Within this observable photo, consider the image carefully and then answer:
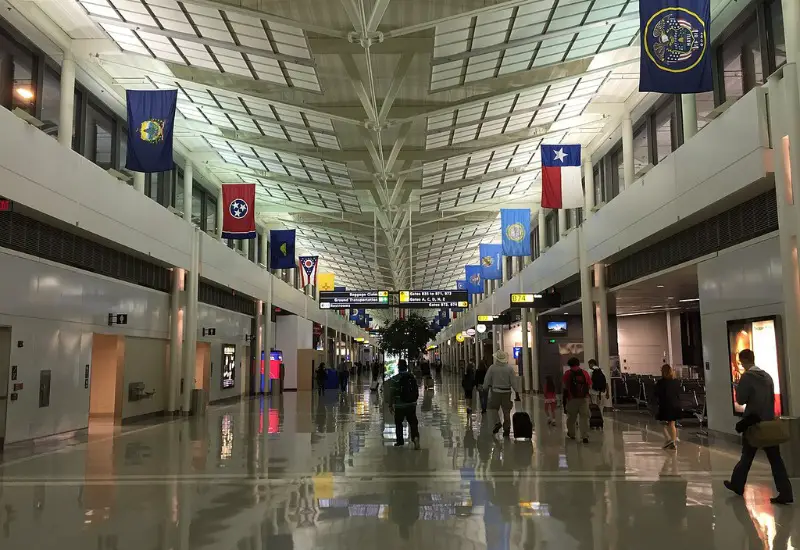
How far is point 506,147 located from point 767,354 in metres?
13.2

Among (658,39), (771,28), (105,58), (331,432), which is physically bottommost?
(331,432)

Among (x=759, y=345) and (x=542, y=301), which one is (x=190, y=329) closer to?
(x=542, y=301)

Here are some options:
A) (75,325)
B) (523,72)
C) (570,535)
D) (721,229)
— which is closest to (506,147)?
(523,72)

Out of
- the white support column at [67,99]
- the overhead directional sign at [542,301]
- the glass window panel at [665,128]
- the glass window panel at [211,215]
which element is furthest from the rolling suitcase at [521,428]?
the glass window panel at [211,215]

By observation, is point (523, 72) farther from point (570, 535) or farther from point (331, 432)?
point (570, 535)

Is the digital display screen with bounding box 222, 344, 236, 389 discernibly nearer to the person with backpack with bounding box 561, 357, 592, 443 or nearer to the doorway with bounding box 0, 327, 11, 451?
the doorway with bounding box 0, 327, 11, 451

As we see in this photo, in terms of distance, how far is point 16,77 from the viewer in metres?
12.8

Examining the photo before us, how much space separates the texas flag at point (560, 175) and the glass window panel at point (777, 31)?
6292 millimetres

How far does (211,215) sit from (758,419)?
74.5 ft

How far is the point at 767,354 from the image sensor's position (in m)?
10.7

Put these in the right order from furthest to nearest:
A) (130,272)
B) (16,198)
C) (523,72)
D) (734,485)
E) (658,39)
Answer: (130,272), (523,72), (16,198), (658,39), (734,485)

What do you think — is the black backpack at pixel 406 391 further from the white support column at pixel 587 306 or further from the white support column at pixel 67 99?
the white support column at pixel 587 306

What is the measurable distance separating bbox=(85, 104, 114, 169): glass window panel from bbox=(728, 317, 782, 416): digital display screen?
14.7 metres

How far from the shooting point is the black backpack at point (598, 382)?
14031 millimetres
